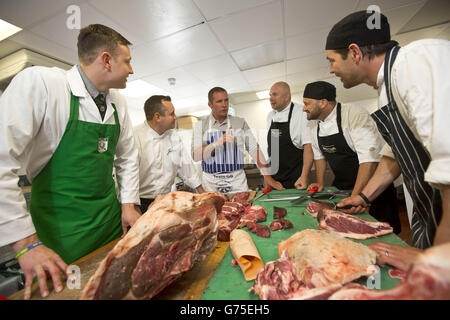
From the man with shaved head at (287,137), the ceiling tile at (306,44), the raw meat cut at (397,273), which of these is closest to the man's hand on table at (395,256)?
the raw meat cut at (397,273)

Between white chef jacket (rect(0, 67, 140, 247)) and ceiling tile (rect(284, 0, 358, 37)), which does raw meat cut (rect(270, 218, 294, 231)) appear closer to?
white chef jacket (rect(0, 67, 140, 247))

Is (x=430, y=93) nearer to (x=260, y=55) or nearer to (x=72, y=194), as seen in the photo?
(x=72, y=194)

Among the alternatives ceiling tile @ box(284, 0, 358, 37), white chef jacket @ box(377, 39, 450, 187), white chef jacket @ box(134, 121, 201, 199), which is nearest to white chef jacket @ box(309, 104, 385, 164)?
white chef jacket @ box(377, 39, 450, 187)

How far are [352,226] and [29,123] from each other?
87.7 inches

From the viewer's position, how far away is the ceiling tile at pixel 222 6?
2.91 meters

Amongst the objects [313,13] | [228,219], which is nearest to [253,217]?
[228,219]

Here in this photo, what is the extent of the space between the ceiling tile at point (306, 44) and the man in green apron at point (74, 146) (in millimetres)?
A: 3897

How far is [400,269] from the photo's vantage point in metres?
0.93

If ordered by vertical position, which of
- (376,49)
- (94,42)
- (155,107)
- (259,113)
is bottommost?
(376,49)

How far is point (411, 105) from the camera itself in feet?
3.09

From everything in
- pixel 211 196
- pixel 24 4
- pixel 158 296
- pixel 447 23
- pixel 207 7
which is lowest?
pixel 158 296

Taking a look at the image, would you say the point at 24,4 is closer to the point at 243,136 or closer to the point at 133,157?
the point at 133,157

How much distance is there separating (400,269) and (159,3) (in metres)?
3.80

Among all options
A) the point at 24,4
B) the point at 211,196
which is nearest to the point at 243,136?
the point at 211,196
